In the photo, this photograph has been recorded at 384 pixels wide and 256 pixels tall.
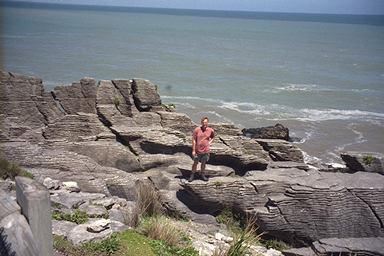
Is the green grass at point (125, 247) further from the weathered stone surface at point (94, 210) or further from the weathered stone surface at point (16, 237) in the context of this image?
the weathered stone surface at point (16, 237)

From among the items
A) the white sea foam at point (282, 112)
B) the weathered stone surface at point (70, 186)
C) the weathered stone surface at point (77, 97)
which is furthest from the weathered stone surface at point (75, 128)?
the white sea foam at point (282, 112)

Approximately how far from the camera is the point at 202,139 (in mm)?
16406

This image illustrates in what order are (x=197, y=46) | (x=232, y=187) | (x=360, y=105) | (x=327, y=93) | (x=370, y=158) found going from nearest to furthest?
(x=232, y=187)
(x=370, y=158)
(x=360, y=105)
(x=327, y=93)
(x=197, y=46)

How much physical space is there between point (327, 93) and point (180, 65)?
2570 cm

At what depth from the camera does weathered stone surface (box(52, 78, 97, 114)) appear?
71.4ft

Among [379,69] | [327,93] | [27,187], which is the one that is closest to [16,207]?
[27,187]

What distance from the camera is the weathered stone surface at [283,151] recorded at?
69.8ft

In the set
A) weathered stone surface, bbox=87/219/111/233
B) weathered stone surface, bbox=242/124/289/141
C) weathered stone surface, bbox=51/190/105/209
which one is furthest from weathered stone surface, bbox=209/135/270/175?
weathered stone surface, bbox=87/219/111/233

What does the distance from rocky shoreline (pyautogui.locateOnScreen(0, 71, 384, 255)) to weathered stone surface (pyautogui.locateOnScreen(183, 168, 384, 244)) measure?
0.03 metres

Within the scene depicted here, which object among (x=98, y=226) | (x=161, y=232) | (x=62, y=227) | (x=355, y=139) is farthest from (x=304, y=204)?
(x=355, y=139)

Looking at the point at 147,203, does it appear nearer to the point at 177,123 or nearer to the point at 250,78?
the point at 177,123

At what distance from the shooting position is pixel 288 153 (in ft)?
70.0

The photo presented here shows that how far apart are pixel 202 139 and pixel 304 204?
166 inches

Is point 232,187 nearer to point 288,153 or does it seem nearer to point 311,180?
point 311,180
